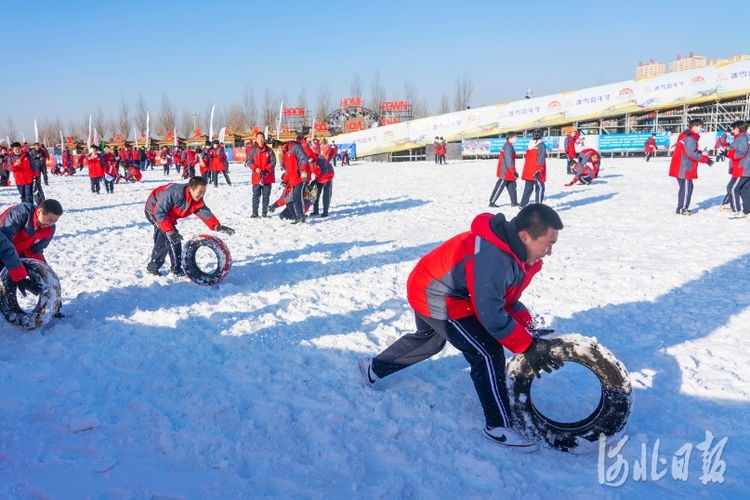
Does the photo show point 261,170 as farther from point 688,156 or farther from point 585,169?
point 585,169

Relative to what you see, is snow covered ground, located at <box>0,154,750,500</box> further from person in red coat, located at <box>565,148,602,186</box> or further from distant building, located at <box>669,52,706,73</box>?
distant building, located at <box>669,52,706,73</box>

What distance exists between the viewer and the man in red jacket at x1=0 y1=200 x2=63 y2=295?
475 centimetres

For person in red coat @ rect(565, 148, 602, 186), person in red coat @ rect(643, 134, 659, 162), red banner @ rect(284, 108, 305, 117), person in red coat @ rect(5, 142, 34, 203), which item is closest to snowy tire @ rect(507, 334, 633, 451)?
person in red coat @ rect(5, 142, 34, 203)

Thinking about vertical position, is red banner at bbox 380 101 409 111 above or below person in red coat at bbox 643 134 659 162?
above

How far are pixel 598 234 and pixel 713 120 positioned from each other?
29.6m

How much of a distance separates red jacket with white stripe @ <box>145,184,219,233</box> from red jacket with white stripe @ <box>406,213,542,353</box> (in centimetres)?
381

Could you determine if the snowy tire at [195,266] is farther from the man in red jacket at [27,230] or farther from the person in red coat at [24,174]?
the person in red coat at [24,174]

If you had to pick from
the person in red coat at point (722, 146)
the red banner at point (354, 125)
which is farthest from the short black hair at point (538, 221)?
the red banner at point (354, 125)

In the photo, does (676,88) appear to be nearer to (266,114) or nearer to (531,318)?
(531,318)

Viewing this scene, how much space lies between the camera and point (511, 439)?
3.07 m

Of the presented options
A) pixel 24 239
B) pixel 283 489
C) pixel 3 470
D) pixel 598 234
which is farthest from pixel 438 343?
pixel 598 234

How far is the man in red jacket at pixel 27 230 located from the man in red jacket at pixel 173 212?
117cm

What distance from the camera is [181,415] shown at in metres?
3.36

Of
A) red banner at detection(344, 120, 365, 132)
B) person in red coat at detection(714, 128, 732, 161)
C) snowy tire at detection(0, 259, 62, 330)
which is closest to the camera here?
snowy tire at detection(0, 259, 62, 330)
